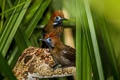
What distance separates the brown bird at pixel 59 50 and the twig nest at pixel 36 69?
105 mm

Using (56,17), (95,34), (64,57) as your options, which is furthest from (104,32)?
(56,17)

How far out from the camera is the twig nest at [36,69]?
1.01 meters

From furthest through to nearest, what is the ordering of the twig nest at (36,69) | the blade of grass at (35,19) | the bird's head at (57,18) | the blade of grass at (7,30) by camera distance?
the bird's head at (57,18) < the blade of grass at (35,19) < the blade of grass at (7,30) < the twig nest at (36,69)

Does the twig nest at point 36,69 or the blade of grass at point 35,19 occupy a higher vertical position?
the blade of grass at point 35,19

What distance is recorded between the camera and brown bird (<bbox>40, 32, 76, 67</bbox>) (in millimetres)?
1190

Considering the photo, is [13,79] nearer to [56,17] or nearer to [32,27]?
[32,27]

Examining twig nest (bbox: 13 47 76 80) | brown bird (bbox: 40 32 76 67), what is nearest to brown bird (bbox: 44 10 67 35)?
brown bird (bbox: 40 32 76 67)

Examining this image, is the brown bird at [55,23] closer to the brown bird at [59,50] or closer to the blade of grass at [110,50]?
the brown bird at [59,50]

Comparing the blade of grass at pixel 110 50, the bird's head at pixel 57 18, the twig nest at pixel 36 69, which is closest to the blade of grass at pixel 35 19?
the bird's head at pixel 57 18

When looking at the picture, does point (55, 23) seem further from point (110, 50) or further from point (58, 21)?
point (110, 50)

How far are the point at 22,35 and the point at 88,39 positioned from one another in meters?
0.75

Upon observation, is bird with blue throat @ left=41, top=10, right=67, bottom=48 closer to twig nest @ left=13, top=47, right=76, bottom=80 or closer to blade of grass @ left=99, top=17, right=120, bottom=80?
twig nest @ left=13, top=47, right=76, bottom=80

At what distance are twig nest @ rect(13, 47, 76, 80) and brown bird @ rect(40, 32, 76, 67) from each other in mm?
105

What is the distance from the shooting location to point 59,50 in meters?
1.23
